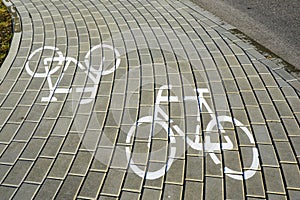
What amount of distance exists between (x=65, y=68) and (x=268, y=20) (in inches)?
175

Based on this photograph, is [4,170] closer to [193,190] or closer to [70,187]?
[70,187]

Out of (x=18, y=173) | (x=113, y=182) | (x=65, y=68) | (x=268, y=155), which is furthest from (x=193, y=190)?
(x=65, y=68)

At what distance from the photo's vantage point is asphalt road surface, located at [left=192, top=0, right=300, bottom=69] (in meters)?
5.70

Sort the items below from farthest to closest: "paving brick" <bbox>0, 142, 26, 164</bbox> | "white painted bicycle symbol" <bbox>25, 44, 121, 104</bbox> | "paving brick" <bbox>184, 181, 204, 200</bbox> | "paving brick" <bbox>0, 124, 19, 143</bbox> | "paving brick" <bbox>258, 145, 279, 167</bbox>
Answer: "white painted bicycle symbol" <bbox>25, 44, 121, 104</bbox> < "paving brick" <bbox>0, 124, 19, 143</bbox> < "paving brick" <bbox>0, 142, 26, 164</bbox> < "paving brick" <bbox>258, 145, 279, 167</bbox> < "paving brick" <bbox>184, 181, 204, 200</bbox>

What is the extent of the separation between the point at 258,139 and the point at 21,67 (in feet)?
12.7

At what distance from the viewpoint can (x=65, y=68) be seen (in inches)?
202

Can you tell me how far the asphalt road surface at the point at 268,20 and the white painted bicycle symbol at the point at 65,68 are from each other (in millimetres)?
2825

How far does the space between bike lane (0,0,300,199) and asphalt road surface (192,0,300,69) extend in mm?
467

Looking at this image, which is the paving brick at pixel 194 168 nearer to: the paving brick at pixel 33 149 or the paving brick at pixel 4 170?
the paving brick at pixel 33 149

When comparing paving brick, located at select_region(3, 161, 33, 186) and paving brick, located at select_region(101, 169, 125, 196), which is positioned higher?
paving brick, located at select_region(101, 169, 125, 196)

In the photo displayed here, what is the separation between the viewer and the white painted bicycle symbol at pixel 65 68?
4.65 metres

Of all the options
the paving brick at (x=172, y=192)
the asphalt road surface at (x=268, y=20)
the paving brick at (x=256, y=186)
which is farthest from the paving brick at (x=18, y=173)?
the asphalt road surface at (x=268, y=20)

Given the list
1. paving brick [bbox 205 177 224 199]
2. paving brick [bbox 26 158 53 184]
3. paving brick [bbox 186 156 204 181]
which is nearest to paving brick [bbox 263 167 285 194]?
paving brick [bbox 205 177 224 199]

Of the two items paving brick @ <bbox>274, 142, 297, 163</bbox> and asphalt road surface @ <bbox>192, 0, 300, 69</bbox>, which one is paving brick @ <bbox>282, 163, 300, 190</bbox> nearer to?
paving brick @ <bbox>274, 142, 297, 163</bbox>
